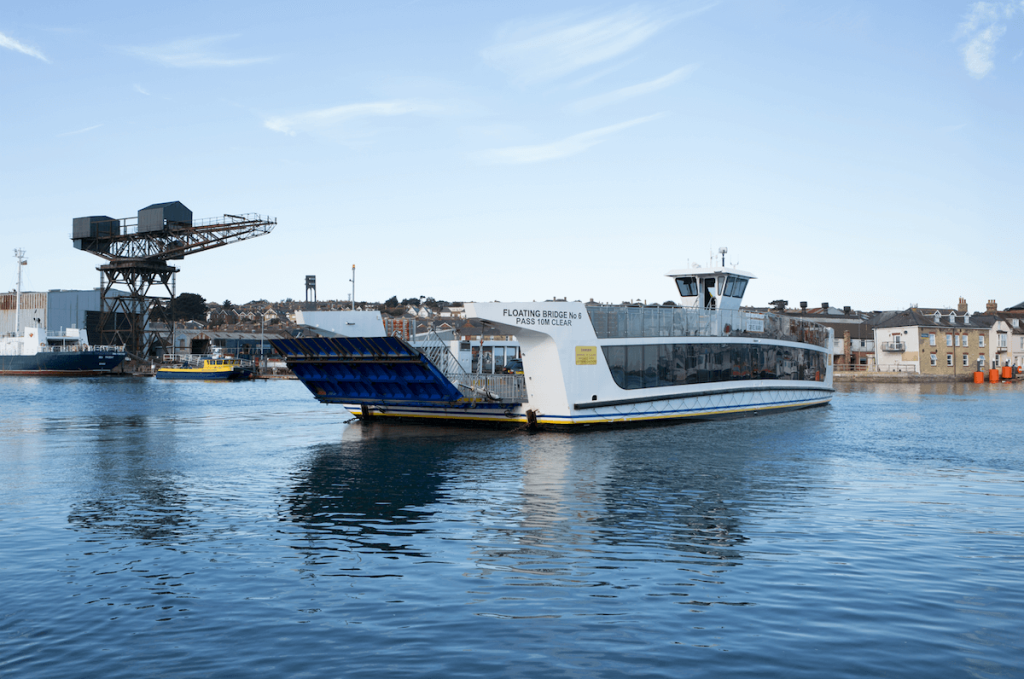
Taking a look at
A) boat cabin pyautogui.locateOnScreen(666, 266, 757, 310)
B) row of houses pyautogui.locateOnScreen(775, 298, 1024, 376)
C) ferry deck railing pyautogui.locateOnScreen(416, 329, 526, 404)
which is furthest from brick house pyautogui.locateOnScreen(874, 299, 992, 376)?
ferry deck railing pyautogui.locateOnScreen(416, 329, 526, 404)

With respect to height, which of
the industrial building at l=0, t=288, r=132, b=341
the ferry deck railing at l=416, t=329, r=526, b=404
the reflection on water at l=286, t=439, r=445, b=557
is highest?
the industrial building at l=0, t=288, r=132, b=341

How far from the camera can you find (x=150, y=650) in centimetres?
952

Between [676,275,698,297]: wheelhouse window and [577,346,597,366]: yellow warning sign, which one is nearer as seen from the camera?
[577,346,597,366]: yellow warning sign

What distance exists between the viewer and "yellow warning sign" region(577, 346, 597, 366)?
34.0 meters

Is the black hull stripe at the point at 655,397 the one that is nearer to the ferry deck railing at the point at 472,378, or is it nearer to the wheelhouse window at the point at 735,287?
the ferry deck railing at the point at 472,378

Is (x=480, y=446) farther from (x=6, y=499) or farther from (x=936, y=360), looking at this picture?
(x=936, y=360)

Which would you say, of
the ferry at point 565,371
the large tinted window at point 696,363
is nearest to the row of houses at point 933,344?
the large tinted window at point 696,363

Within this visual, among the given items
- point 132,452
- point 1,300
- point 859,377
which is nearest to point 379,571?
point 132,452

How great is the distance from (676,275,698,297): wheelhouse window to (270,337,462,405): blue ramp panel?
2003 cm

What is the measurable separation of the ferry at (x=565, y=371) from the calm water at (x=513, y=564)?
568 centimetres

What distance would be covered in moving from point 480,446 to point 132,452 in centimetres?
1349

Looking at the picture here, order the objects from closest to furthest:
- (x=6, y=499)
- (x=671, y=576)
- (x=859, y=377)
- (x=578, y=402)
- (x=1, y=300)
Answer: (x=671, y=576), (x=6, y=499), (x=578, y=402), (x=859, y=377), (x=1, y=300)

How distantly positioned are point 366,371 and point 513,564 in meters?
23.7

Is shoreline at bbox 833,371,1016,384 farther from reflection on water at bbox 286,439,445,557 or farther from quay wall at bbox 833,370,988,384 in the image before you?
reflection on water at bbox 286,439,445,557
